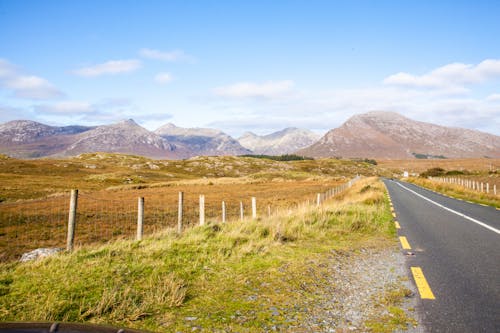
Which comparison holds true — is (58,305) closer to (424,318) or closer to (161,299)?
(161,299)

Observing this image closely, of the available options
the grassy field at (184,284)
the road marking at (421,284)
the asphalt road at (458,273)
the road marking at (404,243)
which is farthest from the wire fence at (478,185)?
the grassy field at (184,284)

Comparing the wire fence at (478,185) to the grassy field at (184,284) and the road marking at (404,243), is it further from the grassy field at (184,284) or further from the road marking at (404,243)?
the grassy field at (184,284)

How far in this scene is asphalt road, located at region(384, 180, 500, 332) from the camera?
4297 mm

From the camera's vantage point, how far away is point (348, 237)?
33.8 ft

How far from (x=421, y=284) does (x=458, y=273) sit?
1172 millimetres

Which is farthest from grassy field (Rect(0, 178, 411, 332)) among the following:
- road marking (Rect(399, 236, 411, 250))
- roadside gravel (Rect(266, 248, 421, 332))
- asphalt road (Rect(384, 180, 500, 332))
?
asphalt road (Rect(384, 180, 500, 332))

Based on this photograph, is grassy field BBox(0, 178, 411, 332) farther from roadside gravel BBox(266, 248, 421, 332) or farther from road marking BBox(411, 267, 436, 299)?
road marking BBox(411, 267, 436, 299)

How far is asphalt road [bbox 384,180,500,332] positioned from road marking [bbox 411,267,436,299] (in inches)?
2.2

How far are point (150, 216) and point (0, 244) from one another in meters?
8.65

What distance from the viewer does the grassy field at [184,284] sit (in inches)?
173

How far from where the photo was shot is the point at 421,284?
5.71 m

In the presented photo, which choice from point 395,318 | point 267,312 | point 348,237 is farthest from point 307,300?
point 348,237

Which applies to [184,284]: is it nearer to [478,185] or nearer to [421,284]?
[421,284]

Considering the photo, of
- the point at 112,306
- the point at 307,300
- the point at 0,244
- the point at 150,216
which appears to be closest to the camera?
the point at 112,306
